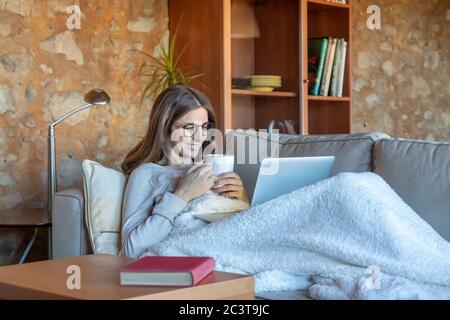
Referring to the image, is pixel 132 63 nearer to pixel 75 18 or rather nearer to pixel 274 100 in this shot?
pixel 75 18

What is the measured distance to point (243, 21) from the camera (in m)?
3.44

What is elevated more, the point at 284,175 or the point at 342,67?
the point at 342,67

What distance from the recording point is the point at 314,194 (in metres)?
1.83

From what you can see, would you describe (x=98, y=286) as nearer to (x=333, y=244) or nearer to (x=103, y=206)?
(x=333, y=244)

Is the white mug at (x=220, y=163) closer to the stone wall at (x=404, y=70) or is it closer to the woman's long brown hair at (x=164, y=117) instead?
the woman's long brown hair at (x=164, y=117)

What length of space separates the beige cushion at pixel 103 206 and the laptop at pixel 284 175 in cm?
54

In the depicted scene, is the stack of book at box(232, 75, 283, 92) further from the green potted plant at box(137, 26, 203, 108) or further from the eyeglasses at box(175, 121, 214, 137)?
the eyeglasses at box(175, 121, 214, 137)

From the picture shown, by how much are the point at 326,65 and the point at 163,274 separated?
257 centimetres

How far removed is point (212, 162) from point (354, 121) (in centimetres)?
230

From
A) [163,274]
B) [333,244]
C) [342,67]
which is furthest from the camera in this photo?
[342,67]

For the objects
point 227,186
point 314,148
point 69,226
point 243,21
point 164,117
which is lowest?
point 69,226

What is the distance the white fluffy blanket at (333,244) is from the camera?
5.43ft

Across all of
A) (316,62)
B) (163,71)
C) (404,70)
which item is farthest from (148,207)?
(404,70)

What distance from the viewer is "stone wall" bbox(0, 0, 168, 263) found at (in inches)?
112
